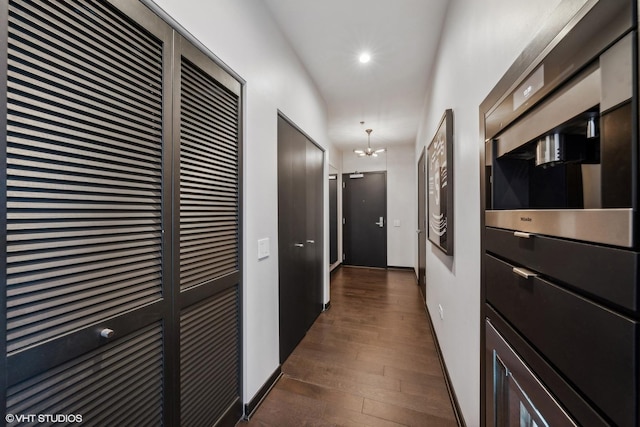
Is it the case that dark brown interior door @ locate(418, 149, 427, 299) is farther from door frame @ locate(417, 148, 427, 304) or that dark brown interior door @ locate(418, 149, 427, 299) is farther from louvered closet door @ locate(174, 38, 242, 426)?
louvered closet door @ locate(174, 38, 242, 426)

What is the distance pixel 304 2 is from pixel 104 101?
1522mm

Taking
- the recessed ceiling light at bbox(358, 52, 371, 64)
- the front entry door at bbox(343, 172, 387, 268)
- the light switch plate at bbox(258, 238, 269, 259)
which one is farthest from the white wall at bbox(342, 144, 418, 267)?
the light switch plate at bbox(258, 238, 269, 259)

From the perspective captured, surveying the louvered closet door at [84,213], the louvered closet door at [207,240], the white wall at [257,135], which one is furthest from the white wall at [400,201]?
the louvered closet door at [84,213]

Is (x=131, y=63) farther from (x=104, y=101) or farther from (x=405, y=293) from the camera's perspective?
(x=405, y=293)

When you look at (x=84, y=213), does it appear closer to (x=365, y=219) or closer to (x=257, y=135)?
(x=257, y=135)

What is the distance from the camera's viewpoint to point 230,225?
4.86ft

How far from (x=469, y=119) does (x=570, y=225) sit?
0.95 metres

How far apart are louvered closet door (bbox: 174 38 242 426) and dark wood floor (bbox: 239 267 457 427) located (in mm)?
438

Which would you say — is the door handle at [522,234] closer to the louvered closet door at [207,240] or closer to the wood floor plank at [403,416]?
the louvered closet door at [207,240]

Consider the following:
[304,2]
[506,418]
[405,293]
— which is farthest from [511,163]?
[405,293]

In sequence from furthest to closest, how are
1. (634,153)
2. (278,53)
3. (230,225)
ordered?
(278,53) < (230,225) < (634,153)

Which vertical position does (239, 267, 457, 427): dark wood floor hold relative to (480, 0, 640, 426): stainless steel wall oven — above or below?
below

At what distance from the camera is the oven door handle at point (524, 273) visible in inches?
27.5

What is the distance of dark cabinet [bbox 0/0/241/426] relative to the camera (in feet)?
2.17
